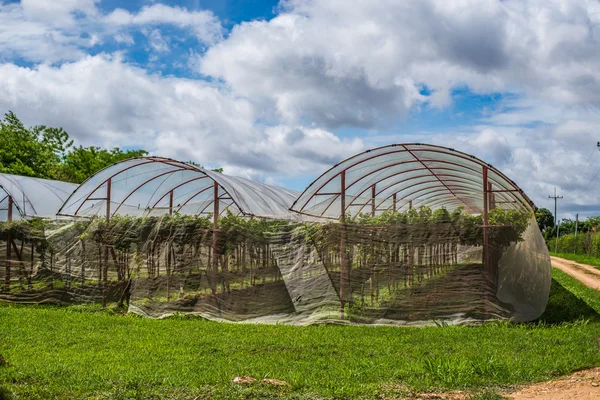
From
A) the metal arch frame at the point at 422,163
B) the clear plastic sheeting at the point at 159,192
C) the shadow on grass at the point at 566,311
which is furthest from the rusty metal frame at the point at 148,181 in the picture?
the shadow on grass at the point at 566,311

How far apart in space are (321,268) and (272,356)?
3362 mm

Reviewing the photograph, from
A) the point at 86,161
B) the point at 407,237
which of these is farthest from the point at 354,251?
the point at 86,161

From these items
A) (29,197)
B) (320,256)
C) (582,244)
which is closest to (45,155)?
(29,197)

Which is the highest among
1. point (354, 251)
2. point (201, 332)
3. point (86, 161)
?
point (86, 161)

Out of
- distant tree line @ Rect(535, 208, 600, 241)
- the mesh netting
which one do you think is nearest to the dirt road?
the mesh netting

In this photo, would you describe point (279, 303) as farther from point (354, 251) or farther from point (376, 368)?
point (376, 368)

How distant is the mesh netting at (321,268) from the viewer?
10.5m

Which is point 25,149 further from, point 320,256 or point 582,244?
point 582,244

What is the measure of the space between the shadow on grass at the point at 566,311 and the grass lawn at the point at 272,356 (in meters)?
0.05

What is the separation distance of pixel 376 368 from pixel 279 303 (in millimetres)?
4465

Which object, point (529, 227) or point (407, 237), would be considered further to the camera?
point (529, 227)

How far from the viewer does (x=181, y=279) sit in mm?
11805

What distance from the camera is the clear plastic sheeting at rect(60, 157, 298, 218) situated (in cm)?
1343

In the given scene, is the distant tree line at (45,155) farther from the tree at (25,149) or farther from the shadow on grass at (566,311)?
the shadow on grass at (566,311)
